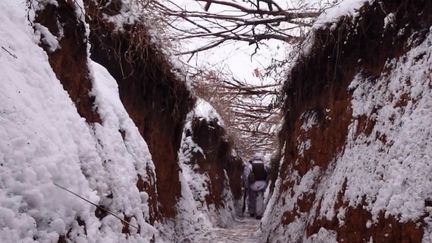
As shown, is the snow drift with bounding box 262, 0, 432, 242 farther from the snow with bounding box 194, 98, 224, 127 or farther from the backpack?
the backpack

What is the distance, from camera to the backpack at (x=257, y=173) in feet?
36.9

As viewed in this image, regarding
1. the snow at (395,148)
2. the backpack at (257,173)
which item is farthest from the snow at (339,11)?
the backpack at (257,173)

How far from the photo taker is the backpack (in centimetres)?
1124

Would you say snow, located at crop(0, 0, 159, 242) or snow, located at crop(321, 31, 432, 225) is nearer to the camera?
snow, located at crop(0, 0, 159, 242)

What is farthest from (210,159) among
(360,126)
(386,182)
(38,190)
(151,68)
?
(38,190)

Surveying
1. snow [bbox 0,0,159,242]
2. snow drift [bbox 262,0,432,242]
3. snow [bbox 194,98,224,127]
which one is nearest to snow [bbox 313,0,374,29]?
snow drift [bbox 262,0,432,242]

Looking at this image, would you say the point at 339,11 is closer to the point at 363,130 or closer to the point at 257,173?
the point at 363,130

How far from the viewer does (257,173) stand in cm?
1135

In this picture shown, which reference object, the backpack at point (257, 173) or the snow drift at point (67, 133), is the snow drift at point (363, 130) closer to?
the snow drift at point (67, 133)

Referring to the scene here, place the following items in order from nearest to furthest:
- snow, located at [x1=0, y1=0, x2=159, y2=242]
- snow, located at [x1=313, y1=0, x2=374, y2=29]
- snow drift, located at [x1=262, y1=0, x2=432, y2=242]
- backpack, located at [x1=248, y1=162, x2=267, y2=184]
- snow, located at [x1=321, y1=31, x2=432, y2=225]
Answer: snow, located at [x1=0, y1=0, x2=159, y2=242] < snow, located at [x1=321, y1=31, x2=432, y2=225] < snow drift, located at [x1=262, y1=0, x2=432, y2=242] < snow, located at [x1=313, y1=0, x2=374, y2=29] < backpack, located at [x1=248, y1=162, x2=267, y2=184]

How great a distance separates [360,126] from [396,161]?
0.92 metres

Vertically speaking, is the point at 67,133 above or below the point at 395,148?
below

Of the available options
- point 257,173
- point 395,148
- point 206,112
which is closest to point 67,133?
point 395,148

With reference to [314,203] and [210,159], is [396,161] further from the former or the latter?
[210,159]
